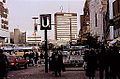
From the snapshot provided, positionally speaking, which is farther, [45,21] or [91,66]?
[45,21]

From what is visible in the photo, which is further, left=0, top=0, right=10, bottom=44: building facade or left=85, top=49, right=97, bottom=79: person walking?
left=0, top=0, right=10, bottom=44: building facade

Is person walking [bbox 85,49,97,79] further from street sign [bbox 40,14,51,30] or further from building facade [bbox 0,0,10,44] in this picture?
building facade [bbox 0,0,10,44]

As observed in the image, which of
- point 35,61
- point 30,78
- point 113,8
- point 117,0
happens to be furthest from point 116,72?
point 113,8

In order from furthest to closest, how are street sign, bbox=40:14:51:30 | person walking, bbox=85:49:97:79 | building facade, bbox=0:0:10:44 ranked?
building facade, bbox=0:0:10:44, street sign, bbox=40:14:51:30, person walking, bbox=85:49:97:79

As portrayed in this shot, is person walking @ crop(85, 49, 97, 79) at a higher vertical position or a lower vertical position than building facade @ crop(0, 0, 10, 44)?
lower

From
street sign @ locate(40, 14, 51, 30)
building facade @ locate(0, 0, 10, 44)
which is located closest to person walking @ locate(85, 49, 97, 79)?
street sign @ locate(40, 14, 51, 30)

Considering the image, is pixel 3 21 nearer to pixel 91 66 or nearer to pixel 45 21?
pixel 45 21

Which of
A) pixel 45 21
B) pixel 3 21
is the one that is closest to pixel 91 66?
pixel 45 21

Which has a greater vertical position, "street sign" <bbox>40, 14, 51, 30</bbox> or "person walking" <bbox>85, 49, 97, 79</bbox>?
"street sign" <bbox>40, 14, 51, 30</bbox>

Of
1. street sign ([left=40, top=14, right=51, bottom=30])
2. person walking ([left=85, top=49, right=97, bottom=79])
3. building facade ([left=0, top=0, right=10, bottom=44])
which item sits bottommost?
person walking ([left=85, top=49, right=97, bottom=79])

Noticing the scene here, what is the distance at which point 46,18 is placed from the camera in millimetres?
24922

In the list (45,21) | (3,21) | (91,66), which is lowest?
(91,66)

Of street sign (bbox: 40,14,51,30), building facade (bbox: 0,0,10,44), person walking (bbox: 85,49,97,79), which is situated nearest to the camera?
person walking (bbox: 85,49,97,79)

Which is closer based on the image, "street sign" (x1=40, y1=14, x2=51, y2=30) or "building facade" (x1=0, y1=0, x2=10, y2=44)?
"street sign" (x1=40, y1=14, x2=51, y2=30)
